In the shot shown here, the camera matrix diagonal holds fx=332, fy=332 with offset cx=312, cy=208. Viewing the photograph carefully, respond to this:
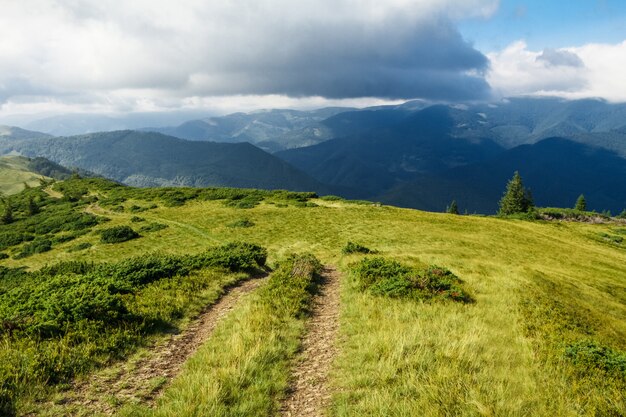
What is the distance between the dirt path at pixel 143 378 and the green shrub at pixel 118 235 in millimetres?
27794

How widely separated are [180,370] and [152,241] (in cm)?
2817

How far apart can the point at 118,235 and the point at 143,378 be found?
104 ft

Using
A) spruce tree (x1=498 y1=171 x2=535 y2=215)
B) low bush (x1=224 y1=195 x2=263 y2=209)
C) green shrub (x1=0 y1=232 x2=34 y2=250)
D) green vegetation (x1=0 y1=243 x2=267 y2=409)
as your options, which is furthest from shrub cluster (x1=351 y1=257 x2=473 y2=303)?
spruce tree (x1=498 y1=171 x2=535 y2=215)

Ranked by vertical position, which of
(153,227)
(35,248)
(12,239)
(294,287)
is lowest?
(12,239)

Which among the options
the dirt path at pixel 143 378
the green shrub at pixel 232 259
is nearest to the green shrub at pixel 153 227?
the green shrub at pixel 232 259

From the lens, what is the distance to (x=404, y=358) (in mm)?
8148

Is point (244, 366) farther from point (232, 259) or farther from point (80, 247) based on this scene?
point (80, 247)

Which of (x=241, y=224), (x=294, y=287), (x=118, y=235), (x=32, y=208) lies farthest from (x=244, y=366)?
(x=32, y=208)

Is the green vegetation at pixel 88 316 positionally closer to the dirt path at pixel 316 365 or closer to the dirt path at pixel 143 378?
the dirt path at pixel 143 378

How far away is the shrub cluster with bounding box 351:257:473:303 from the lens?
563 inches

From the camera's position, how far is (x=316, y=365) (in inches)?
345

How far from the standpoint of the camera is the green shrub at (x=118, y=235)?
34.6 metres

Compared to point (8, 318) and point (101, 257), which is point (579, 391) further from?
point (101, 257)

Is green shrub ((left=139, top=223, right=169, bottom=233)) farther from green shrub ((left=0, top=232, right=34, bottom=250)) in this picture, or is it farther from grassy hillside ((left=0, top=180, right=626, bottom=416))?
green shrub ((left=0, top=232, right=34, bottom=250))
